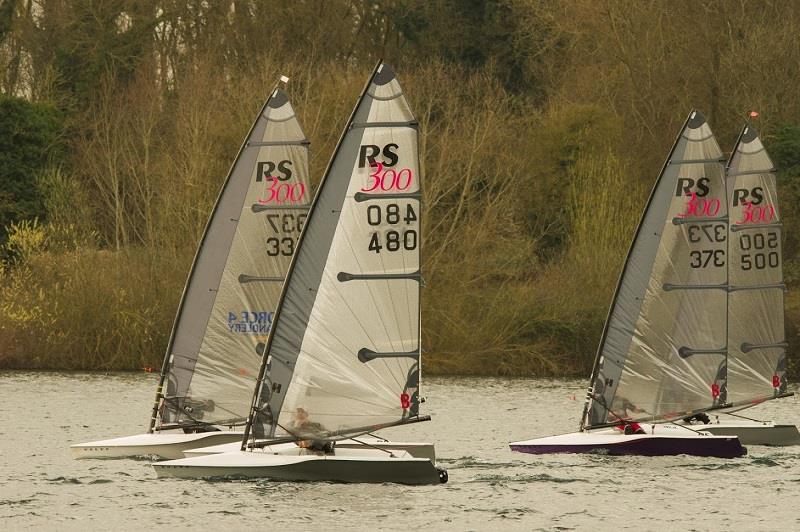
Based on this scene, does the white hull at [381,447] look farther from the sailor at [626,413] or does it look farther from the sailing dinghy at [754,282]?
the sailing dinghy at [754,282]

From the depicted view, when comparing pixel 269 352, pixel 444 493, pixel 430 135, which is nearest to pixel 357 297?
pixel 269 352

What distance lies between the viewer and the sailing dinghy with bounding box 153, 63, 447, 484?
23.4 meters

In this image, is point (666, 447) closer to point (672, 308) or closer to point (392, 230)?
point (672, 308)

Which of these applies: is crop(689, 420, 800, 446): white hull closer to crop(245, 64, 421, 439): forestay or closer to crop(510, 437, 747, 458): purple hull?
crop(510, 437, 747, 458): purple hull

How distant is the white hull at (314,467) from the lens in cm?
2302

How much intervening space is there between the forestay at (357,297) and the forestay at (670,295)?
19.0 ft

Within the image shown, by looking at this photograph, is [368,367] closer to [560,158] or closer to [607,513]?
[607,513]

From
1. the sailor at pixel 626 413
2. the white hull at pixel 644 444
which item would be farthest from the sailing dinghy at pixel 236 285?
the sailor at pixel 626 413

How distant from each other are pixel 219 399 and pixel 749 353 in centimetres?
1050

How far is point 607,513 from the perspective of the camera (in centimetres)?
2444

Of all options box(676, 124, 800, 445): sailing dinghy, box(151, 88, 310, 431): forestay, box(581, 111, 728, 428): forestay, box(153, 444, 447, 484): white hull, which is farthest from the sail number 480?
box(676, 124, 800, 445): sailing dinghy

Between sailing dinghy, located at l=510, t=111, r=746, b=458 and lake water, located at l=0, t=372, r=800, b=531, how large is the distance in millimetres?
966

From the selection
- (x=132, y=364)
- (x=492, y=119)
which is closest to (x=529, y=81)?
(x=492, y=119)

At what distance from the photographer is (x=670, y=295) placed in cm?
2922
